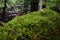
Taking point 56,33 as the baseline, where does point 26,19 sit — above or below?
above

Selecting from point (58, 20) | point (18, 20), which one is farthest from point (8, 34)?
point (58, 20)

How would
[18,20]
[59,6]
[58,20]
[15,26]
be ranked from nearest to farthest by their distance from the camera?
[15,26]
[18,20]
[58,20]
[59,6]

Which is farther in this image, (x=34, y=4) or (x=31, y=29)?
(x=34, y=4)

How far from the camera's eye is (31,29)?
4059 millimetres

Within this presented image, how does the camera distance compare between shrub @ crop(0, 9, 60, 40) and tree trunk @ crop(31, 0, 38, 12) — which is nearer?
shrub @ crop(0, 9, 60, 40)

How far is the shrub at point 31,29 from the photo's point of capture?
3625 mm

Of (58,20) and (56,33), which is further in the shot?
(58,20)

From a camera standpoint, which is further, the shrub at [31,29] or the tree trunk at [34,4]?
the tree trunk at [34,4]

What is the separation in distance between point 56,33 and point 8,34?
154 centimetres

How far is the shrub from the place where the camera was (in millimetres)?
3625

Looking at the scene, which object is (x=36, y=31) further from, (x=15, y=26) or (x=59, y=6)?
(x=59, y=6)

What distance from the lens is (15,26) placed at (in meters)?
3.91

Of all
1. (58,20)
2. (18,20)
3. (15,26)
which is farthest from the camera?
(58,20)

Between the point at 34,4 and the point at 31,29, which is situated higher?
the point at 34,4
